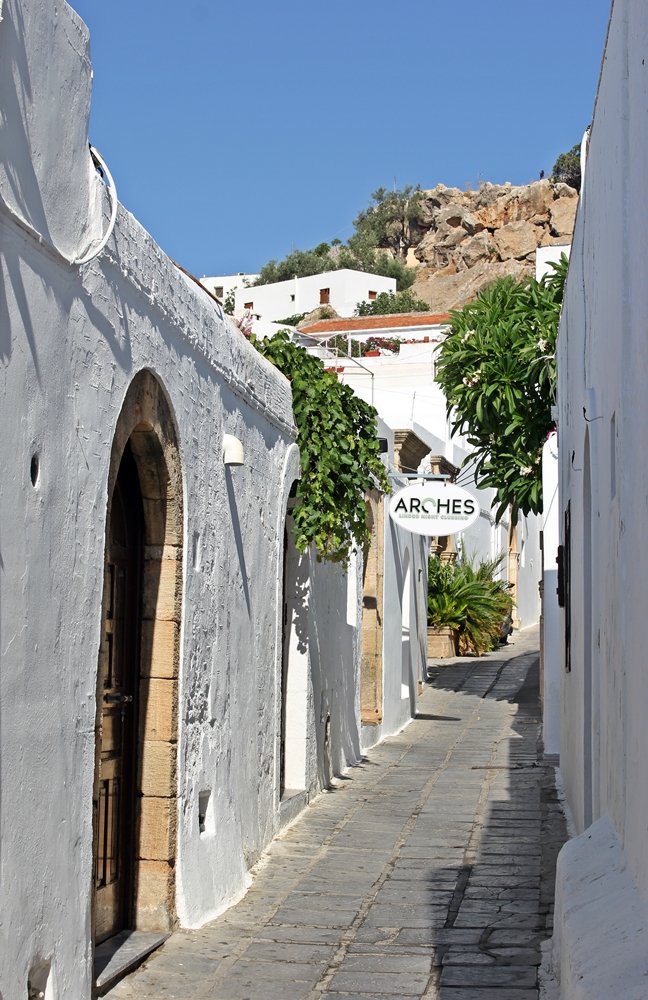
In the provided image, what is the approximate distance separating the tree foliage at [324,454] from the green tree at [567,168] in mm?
69439

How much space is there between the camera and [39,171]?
410 cm

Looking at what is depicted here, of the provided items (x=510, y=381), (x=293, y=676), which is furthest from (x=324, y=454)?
(x=510, y=381)

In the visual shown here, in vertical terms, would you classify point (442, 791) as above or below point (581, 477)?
below

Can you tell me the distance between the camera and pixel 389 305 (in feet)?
218

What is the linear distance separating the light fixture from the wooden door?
101 centimetres

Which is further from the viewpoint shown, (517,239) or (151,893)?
(517,239)

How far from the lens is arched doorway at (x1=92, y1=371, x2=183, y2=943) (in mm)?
5617

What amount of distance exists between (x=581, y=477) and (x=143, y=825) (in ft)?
11.7

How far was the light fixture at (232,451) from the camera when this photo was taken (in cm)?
684

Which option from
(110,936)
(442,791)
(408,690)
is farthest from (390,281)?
(110,936)

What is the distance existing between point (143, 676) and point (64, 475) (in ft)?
5.65

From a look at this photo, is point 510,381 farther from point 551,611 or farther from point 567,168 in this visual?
point 567,168

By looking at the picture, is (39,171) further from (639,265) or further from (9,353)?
(639,265)

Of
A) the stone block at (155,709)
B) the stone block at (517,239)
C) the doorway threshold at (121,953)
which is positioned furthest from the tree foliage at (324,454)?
the stone block at (517,239)
